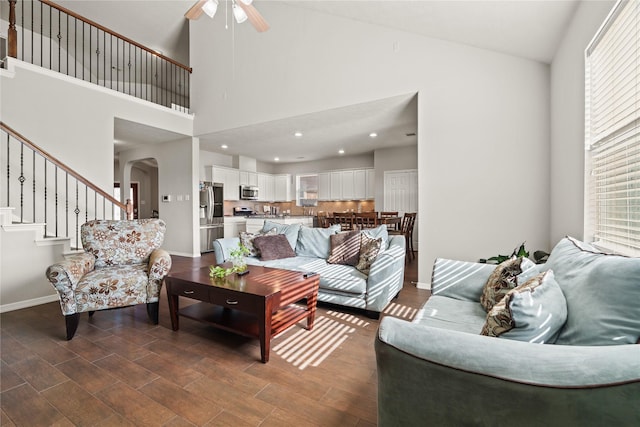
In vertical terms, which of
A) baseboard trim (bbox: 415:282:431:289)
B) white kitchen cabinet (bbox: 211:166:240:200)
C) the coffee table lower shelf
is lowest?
baseboard trim (bbox: 415:282:431:289)

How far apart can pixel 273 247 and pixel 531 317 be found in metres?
2.96

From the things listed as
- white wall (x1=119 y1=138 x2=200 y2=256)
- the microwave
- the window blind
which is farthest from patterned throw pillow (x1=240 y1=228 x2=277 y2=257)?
the microwave

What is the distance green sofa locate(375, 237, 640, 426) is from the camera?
0.62 m

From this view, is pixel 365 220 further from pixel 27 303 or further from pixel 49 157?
pixel 27 303

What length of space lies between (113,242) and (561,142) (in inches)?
185

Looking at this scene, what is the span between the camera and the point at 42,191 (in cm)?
400

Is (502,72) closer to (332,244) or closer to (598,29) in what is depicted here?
(598,29)

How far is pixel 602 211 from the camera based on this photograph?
2.02 meters

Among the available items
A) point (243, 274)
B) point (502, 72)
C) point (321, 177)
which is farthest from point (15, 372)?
point (321, 177)

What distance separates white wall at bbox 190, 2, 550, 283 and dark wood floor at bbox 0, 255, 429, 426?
1.88 metres

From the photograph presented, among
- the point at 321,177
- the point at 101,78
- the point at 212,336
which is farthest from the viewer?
the point at 321,177

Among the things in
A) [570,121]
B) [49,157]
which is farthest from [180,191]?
[570,121]

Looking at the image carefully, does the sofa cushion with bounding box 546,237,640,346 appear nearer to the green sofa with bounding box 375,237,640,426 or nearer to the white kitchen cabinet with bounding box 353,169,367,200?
the green sofa with bounding box 375,237,640,426

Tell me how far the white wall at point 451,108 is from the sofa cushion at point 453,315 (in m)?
1.80
